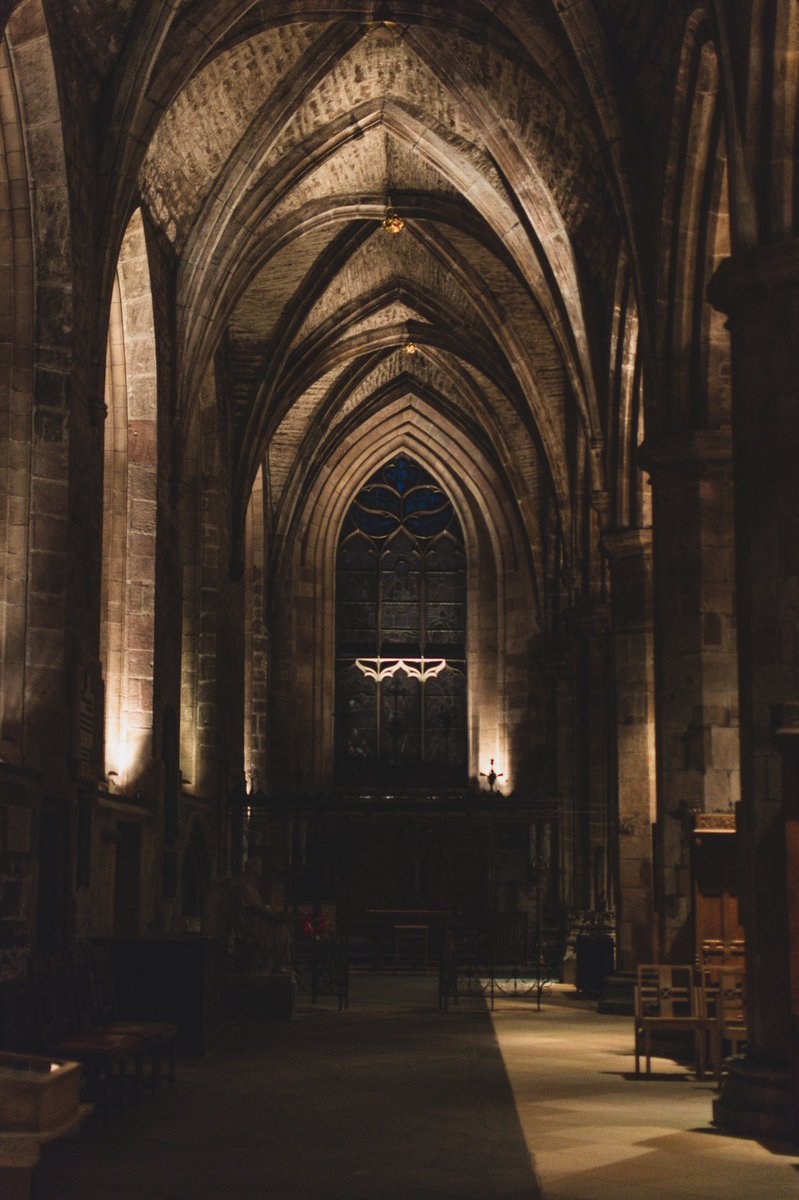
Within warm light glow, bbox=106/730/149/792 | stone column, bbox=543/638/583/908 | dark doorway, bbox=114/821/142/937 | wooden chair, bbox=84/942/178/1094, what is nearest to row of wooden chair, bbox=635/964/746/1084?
wooden chair, bbox=84/942/178/1094

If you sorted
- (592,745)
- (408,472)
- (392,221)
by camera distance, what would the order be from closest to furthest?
1. (592,745)
2. (392,221)
3. (408,472)

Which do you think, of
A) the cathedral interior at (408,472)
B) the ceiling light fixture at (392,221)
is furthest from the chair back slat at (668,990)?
the ceiling light fixture at (392,221)

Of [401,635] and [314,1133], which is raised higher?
[401,635]

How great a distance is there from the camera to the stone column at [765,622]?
9016mm

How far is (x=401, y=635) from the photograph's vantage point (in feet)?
103

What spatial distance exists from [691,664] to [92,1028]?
5809mm

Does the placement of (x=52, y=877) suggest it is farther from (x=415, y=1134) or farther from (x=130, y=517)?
(x=130, y=517)

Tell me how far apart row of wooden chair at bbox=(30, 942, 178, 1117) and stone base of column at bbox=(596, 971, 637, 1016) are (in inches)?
275

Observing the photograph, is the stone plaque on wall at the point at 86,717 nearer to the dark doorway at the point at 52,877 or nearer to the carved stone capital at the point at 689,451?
the dark doorway at the point at 52,877

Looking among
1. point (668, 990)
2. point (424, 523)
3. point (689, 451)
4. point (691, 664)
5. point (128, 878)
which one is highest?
point (424, 523)

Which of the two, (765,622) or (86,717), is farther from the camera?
(86,717)

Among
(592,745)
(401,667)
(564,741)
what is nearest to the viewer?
Result: (592,745)

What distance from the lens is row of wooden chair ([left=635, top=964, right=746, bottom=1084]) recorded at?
424 inches

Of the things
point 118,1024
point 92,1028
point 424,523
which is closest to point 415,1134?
point 92,1028
